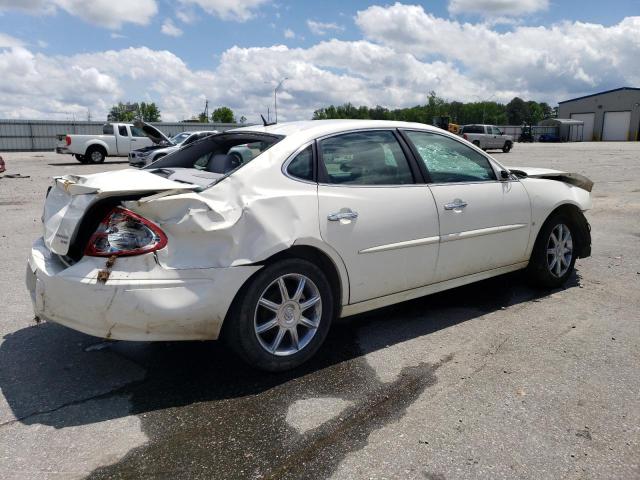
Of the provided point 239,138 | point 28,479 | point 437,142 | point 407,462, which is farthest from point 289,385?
point 437,142

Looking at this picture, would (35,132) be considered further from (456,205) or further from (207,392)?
(207,392)

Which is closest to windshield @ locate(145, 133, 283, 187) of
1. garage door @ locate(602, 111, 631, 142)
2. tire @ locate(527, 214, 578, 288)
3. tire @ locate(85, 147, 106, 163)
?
tire @ locate(527, 214, 578, 288)

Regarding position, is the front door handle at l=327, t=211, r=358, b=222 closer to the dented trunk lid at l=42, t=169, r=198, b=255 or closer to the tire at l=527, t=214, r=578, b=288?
the dented trunk lid at l=42, t=169, r=198, b=255

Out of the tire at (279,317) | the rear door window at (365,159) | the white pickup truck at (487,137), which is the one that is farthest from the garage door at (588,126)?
the tire at (279,317)

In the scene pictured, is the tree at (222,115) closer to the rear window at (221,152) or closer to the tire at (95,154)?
the tire at (95,154)

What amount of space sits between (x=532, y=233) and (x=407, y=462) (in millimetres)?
2915

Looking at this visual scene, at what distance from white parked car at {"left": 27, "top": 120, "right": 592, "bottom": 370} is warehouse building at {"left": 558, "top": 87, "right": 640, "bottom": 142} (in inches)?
2898

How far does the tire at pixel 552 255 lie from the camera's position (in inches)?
197

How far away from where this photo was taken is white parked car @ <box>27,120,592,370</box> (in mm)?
3072

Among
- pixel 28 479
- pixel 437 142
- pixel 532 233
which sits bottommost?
pixel 28 479

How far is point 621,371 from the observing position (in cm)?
351

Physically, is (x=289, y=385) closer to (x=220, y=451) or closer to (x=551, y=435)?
(x=220, y=451)

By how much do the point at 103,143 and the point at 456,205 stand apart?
24.2 m

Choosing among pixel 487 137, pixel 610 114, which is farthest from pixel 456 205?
pixel 610 114
